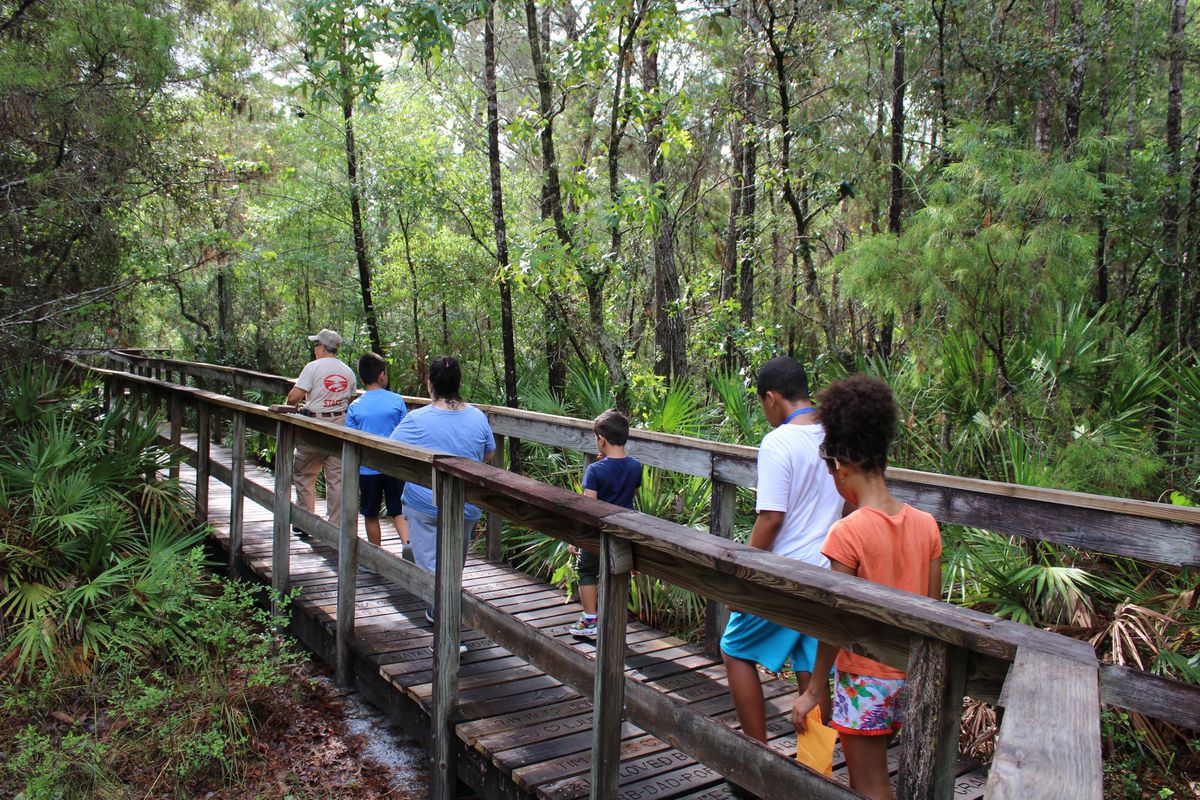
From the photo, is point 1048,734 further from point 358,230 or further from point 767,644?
point 358,230

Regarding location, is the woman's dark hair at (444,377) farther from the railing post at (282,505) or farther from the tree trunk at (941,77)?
the tree trunk at (941,77)

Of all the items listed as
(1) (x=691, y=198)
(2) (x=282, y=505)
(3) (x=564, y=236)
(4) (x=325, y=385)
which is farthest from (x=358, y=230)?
(2) (x=282, y=505)

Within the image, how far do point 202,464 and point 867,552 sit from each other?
648cm

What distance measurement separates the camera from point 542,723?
3.86 metres

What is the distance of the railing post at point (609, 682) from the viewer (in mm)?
2875

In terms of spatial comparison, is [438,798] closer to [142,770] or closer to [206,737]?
[206,737]

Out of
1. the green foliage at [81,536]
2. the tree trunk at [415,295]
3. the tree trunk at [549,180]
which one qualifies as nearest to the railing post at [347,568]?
the green foliage at [81,536]

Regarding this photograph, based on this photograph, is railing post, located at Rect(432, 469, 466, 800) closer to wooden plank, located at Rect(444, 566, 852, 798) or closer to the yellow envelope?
wooden plank, located at Rect(444, 566, 852, 798)

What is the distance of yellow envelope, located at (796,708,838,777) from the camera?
8.46ft

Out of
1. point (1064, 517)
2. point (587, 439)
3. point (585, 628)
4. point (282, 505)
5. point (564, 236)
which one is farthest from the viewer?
point (564, 236)

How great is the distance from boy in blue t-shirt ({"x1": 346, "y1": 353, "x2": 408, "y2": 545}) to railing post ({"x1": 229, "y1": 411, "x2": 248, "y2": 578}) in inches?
32.5

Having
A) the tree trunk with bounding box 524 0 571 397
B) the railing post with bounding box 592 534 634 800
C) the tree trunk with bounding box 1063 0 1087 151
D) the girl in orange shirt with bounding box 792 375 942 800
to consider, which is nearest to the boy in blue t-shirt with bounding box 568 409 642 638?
the railing post with bounding box 592 534 634 800

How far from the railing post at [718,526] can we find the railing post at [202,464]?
4614 millimetres

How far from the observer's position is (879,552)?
2.44 m
